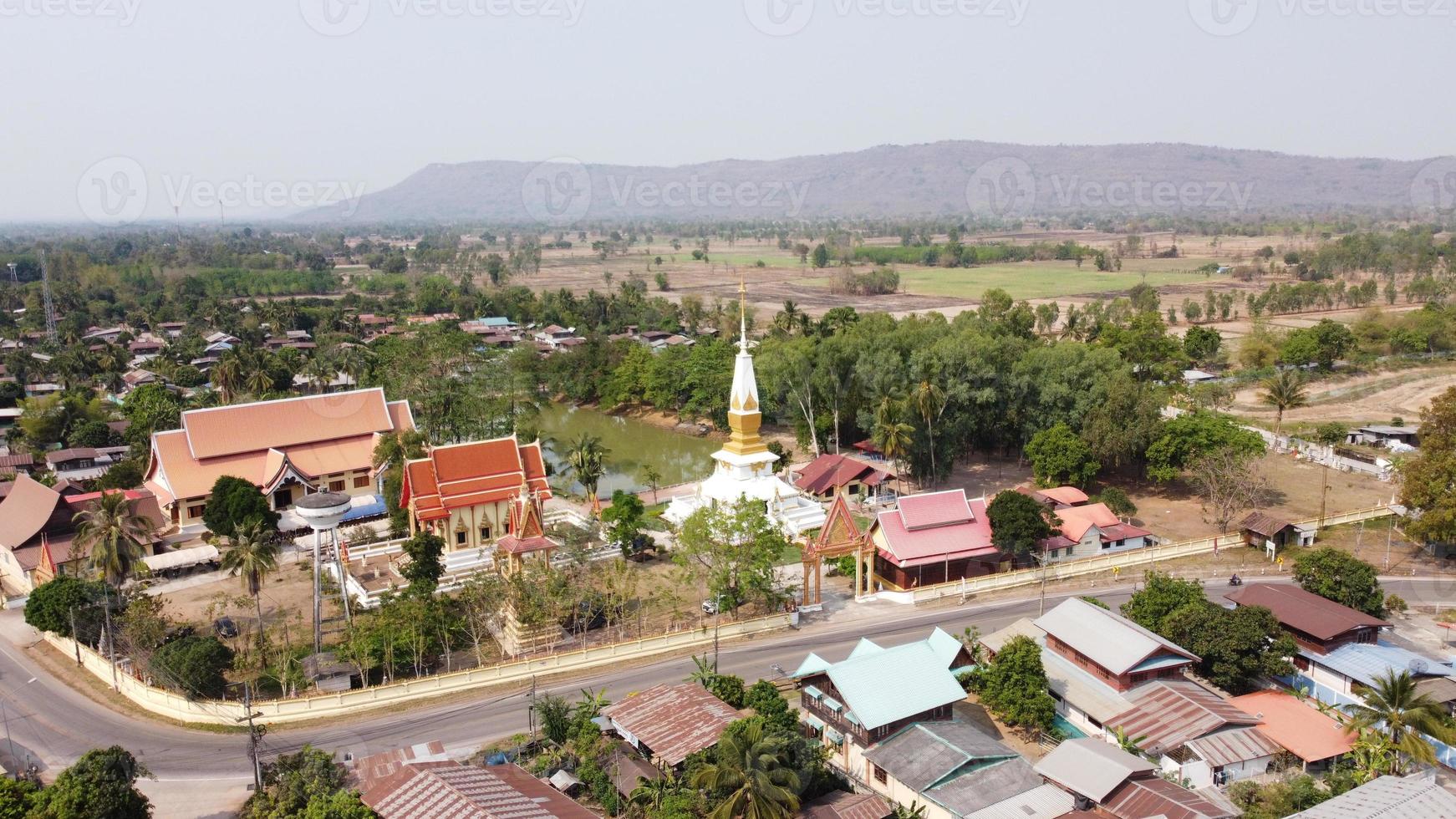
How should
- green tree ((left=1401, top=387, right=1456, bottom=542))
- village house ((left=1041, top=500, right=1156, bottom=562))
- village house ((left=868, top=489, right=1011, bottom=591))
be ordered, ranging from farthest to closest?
village house ((left=1041, top=500, right=1156, bottom=562)) < village house ((left=868, top=489, right=1011, bottom=591)) < green tree ((left=1401, top=387, right=1456, bottom=542))

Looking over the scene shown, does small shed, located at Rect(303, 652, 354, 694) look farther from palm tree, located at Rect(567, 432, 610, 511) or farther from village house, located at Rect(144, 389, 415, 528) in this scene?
palm tree, located at Rect(567, 432, 610, 511)

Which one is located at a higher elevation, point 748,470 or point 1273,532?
point 748,470

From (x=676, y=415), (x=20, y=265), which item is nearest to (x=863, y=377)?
(x=676, y=415)

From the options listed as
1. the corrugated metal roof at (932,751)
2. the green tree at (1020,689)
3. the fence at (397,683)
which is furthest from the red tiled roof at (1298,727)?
the fence at (397,683)

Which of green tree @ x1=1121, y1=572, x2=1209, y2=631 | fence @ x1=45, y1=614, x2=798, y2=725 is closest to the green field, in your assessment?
green tree @ x1=1121, y1=572, x2=1209, y2=631

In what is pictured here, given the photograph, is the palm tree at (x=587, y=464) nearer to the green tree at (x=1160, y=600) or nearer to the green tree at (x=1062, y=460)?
the green tree at (x=1062, y=460)

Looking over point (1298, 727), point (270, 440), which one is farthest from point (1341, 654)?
point (270, 440)

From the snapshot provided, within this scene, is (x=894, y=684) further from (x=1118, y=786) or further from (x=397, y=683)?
(x=397, y=683)
